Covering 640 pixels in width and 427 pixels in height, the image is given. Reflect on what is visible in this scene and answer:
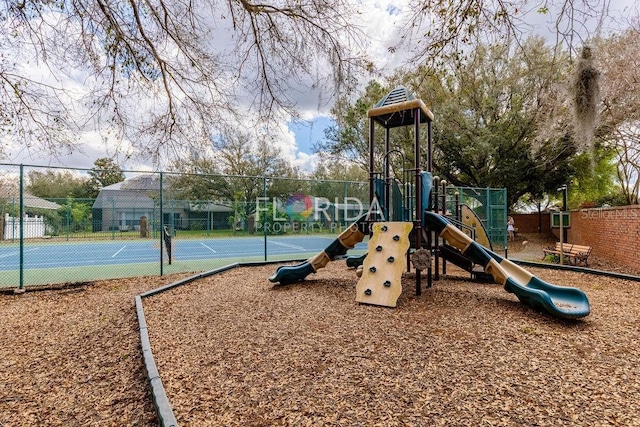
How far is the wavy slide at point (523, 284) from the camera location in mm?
3824

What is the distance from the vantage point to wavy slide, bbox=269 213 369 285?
5598mm

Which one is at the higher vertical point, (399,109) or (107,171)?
(399,109)

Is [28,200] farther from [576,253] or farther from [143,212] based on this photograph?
[576,253]

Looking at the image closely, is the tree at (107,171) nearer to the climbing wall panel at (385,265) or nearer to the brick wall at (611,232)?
the climbing wall panel at (385,265)

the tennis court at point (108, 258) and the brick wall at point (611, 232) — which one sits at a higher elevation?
the brick wall at point (611, 232)

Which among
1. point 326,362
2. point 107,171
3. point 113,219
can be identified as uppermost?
point 107,171

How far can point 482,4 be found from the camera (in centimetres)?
285

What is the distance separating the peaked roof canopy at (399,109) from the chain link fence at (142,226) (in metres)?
3.43

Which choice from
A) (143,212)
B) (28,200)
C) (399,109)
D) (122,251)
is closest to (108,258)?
(122,251)

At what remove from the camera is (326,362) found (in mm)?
2766

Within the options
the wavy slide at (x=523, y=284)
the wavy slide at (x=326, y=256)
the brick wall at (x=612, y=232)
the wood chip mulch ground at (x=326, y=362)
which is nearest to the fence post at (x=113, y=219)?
the wood chip mulch ground at (x=326, y=362)

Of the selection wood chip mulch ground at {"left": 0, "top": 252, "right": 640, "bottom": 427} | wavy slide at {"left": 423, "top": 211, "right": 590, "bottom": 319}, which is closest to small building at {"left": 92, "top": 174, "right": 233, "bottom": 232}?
wood chip mulch ground at {"left": 0, "top": 252, "right": 640, "bottom": 427}

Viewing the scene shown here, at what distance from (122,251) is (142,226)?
1.07 metres

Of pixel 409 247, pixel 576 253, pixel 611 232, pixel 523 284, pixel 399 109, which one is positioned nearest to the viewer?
pixel 523 284
